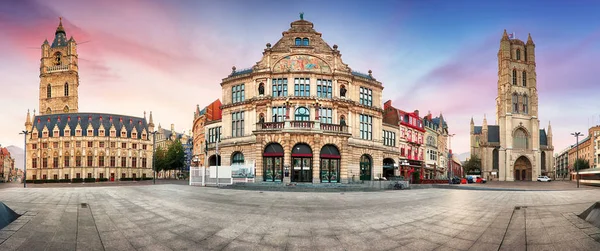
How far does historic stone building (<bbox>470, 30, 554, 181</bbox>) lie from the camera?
327 feet

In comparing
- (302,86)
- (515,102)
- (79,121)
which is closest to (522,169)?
(515,102)

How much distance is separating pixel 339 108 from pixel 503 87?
263 feet

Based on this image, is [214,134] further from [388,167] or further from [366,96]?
[388,167]

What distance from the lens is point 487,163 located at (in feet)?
356

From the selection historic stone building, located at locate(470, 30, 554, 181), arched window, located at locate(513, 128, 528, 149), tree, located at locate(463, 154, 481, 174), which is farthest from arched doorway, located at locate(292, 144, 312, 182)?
tree, located at locate(463, 154, 481, 174)

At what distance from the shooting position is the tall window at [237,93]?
4846 centimetres

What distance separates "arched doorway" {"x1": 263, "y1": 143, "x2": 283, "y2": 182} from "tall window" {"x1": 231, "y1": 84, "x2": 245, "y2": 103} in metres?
8.85

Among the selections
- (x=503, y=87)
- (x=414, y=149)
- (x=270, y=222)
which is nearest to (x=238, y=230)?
(x=270, y=222)

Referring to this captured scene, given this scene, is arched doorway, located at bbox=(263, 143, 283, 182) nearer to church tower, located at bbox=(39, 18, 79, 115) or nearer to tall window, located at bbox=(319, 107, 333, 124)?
tall window, located at bbox=(319, 107, 333, 124)

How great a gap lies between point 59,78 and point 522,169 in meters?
147

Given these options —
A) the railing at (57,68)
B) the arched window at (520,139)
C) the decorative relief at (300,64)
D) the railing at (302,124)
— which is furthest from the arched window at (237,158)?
the railing at (57,68)

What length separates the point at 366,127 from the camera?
50.3m

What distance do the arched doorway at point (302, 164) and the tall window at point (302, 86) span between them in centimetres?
697

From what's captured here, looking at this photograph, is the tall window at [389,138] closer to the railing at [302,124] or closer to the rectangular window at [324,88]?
the rectangular window at [324,88]
